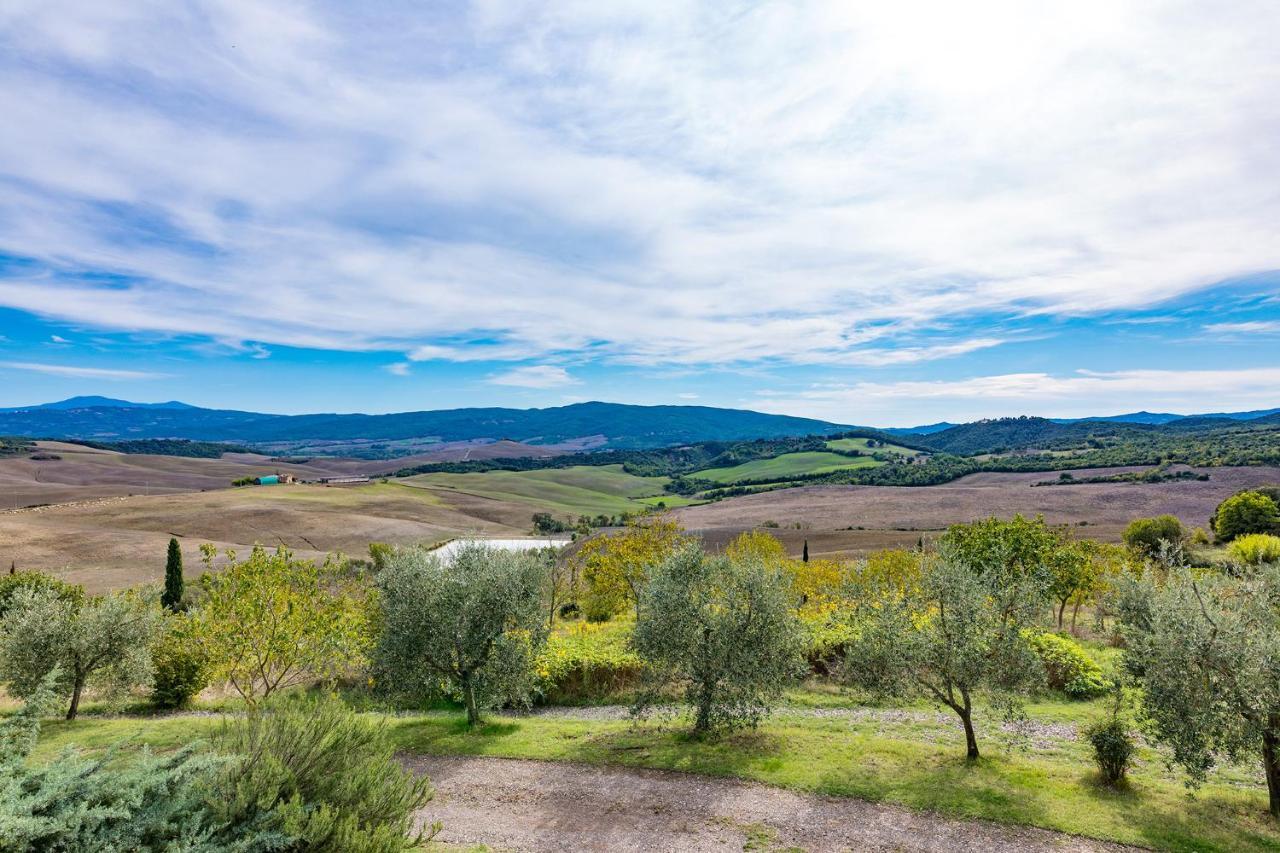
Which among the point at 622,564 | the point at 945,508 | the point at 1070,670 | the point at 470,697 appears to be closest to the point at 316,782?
the point at 470,697

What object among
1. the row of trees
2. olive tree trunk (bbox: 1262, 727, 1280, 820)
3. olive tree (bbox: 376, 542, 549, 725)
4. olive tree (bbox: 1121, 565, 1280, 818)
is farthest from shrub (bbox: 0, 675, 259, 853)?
olive tree trunk (bbox: 1262, 727, 1280, 820)

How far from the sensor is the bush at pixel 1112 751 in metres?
16.9

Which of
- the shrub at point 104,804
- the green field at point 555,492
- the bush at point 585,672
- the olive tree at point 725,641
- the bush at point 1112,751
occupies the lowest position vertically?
the green field at point 555,492

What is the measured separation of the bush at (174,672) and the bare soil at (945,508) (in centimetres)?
6025

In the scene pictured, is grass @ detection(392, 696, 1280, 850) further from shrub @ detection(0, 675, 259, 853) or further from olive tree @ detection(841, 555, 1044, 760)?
shrub @ detection(0, 675, 259, 853)

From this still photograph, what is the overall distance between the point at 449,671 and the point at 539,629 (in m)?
3.41

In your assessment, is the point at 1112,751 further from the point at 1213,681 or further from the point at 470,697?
the point at 470,697

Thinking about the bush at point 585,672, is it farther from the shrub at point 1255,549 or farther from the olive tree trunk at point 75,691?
the shrub at point 1255,549

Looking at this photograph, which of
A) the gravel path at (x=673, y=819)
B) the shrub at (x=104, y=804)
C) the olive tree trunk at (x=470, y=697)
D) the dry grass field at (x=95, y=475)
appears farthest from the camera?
the dry grass field at (x=95, y=475)

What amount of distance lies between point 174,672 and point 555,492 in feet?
483

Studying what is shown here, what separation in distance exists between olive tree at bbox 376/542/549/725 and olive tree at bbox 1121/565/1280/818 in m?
18.4

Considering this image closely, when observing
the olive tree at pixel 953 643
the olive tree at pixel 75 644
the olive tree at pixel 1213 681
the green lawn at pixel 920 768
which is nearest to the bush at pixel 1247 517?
the green lawn at pixel 920 768

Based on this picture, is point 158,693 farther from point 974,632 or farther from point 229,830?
point 974,632

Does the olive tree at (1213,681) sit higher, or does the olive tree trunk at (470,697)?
the olive tree at (1213,681)
